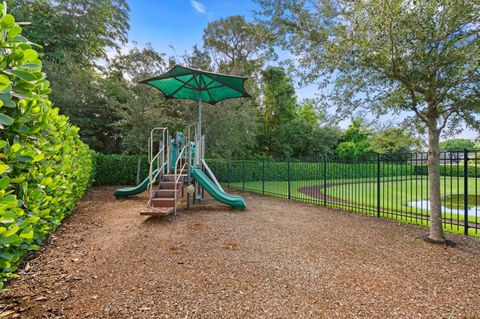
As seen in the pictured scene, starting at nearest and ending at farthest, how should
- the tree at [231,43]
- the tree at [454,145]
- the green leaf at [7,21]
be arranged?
the green leaf at [7,21], the tree at [454,145], the tree at [231,43]

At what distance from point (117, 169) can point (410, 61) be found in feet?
38.4

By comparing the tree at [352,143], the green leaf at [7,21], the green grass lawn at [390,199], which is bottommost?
the green grass lawn at [390,199]

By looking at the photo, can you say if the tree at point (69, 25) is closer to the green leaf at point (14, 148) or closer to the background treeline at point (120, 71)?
the background treeline at point (120, 71)

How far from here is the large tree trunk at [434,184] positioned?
4418 millimetres

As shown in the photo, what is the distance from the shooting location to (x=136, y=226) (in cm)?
477

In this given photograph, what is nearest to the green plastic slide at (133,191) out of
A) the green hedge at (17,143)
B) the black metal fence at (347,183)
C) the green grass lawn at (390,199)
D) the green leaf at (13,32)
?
the green hedge at (17,143)

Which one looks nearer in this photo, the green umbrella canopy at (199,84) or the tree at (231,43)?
the green umbrella canopy at (199,84)

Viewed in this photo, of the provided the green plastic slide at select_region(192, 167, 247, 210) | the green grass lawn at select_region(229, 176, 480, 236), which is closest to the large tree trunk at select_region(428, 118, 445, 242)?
the green grass lawn at select_region(229, 176, 480, 236)

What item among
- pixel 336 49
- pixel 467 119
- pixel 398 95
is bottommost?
pixel 467 119

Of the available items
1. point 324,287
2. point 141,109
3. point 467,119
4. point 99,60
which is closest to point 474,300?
point 324,287

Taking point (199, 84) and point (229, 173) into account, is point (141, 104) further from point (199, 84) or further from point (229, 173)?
point (229, 173)

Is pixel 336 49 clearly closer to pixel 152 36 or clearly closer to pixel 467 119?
pixel 467 119

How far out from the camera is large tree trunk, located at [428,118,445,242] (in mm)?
4418

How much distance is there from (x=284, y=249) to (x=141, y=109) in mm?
9593
